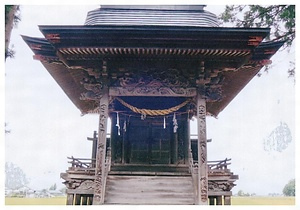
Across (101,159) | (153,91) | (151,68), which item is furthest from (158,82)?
(101,159)

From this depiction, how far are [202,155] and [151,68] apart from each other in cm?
272

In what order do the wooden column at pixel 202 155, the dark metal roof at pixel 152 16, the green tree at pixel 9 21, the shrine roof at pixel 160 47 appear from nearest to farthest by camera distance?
the green tree at pixel 9 21, the shrine roof at pixel 160 47, the wooden column at pixel 202 155, the dark metal roof at pixel 152 16

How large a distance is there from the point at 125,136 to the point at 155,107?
152cm

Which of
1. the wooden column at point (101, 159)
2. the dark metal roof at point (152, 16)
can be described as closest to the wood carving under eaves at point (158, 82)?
the wooden column at point (101, 159)

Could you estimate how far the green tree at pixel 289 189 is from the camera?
339 inches

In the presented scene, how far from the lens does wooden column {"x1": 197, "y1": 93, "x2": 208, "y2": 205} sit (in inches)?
331

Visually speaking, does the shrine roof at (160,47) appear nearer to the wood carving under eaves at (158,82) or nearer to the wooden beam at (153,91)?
the wood carving under eaves at (158,82)

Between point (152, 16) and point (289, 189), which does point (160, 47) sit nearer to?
point (152, 16)

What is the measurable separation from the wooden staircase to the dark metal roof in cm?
479

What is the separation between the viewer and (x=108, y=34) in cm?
827

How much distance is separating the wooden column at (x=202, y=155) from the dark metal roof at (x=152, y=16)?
2975mm

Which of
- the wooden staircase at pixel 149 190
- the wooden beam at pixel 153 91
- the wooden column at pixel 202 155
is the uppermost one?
the wooden beam at pixel 153 91

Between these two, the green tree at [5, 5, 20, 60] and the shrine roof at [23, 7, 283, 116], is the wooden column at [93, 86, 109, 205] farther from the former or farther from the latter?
the green tree at [5, 5, 20, 60]

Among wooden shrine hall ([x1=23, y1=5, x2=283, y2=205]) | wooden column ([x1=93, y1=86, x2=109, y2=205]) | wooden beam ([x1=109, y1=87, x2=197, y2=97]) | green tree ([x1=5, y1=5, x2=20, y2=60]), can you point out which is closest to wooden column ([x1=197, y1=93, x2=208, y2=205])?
wooden shrine hall ([x1=23, y1=5, x2=283, y2=205])
